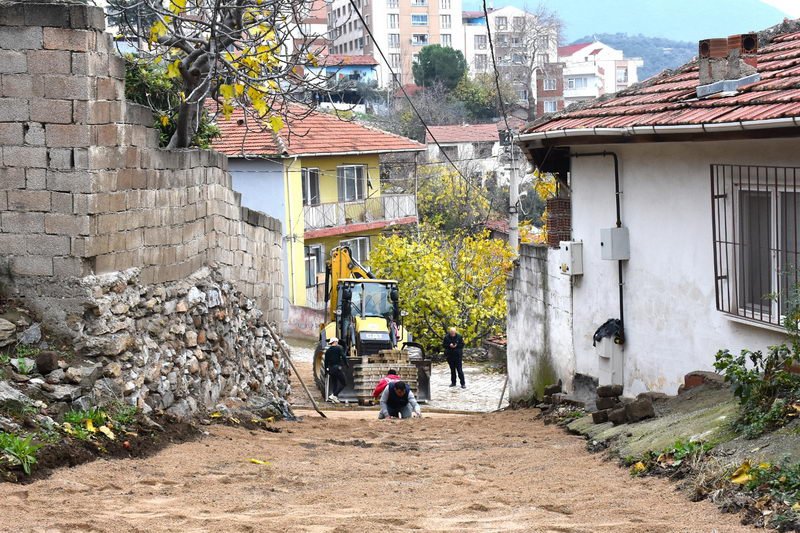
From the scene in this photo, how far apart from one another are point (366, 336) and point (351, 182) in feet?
55.3

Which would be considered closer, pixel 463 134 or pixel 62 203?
pixel 62 203

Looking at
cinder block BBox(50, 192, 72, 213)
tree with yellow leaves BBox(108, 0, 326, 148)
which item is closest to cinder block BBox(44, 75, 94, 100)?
cinder block BBox(50, 192, 72, 213)

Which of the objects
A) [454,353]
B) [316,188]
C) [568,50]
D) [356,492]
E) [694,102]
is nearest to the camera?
[356,492]

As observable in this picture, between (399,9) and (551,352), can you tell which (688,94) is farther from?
(399,9)

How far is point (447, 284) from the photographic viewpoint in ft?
103

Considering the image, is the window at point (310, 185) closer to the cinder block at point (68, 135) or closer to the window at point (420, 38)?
the cinder block at point (68, 135)

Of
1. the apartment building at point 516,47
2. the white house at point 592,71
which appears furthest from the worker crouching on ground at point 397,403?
the white house at point 592,71

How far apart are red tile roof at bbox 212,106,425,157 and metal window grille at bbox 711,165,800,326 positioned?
21860mm

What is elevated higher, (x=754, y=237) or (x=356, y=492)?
(x=754, y=237)

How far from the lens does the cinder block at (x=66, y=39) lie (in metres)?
10.4

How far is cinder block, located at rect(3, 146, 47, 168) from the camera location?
10477 millimetres

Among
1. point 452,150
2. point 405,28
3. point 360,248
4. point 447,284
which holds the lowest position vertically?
point 447,284

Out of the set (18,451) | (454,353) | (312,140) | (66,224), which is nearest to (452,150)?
(312,140)

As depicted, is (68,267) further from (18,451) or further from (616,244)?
(616,244)
